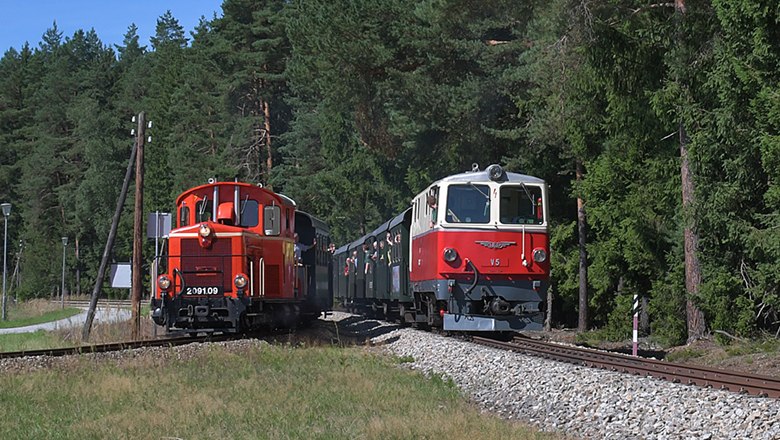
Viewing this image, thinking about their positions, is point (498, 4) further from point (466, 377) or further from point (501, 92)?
point (466, 377)

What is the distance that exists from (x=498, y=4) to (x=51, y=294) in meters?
70.9

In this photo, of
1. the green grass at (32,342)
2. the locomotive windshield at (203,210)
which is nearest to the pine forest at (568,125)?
the locomotive windshield at (203,210)

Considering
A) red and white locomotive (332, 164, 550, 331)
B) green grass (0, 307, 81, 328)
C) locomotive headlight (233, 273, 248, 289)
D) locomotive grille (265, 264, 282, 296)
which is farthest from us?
green grass (0, 307, 81, 328)

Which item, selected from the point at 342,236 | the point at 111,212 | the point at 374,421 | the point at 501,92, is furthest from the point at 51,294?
the point at 374,421

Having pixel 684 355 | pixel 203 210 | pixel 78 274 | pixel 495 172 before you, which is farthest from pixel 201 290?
pixel 78 274

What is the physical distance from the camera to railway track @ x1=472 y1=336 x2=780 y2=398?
1216cm

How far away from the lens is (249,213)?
20.7 metres

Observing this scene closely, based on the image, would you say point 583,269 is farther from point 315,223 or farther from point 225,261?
point 225,261

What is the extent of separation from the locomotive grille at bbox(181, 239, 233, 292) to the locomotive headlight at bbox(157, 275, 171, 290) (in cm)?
33

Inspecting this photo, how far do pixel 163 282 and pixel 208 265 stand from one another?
92 centimetres

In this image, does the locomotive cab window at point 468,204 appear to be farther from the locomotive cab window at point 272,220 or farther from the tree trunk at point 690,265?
the tree trunk at point 690,265

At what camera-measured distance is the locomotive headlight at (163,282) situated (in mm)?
19766

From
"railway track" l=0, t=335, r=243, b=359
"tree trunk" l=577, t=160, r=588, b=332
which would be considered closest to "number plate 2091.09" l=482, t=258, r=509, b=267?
"railway track" l=0, t=335, r=243, b=359

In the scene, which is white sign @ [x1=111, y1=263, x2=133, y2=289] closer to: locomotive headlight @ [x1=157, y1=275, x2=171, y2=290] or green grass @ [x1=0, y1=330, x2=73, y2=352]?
green grass @ [x1=0, y1=330, x2=73, y2=352]
